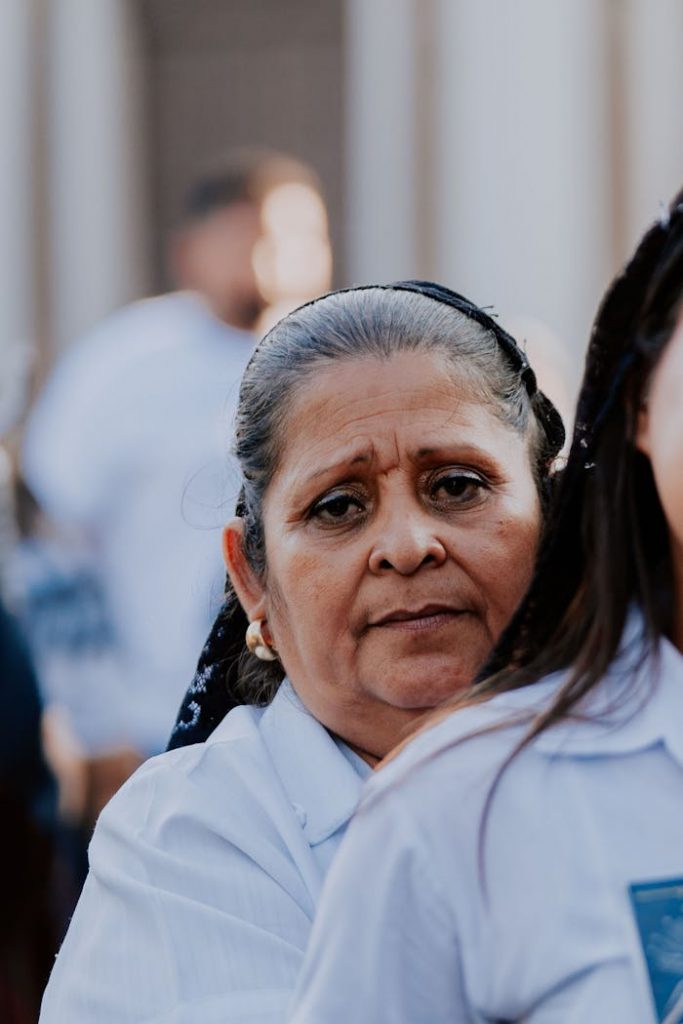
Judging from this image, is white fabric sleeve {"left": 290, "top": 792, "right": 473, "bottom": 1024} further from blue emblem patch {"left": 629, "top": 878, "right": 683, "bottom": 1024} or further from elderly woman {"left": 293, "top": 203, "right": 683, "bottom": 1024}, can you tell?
blue emblem patch {"left": 629, "top": 878, "right": 683, "bottom": 1024}

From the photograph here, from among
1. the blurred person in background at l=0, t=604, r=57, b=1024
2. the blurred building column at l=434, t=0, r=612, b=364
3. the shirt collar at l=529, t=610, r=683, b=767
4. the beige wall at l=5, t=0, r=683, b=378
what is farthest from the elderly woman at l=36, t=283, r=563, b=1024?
the blurred building column at l=434, t=0, r=612, b=364

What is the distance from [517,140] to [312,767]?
8237 mm

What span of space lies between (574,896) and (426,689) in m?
0.73

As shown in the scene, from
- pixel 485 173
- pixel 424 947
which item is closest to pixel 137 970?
pixel 424 947

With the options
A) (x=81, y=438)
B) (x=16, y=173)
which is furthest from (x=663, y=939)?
(x=16, y=173)

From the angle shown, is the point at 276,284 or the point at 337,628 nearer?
the point at 337,628

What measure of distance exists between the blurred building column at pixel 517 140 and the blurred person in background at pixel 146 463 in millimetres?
4123

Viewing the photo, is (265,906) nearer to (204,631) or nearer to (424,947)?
(424,947)

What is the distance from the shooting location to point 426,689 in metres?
2.25

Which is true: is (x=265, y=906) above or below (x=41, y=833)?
above

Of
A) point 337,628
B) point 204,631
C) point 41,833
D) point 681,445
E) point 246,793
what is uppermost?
point 681,445

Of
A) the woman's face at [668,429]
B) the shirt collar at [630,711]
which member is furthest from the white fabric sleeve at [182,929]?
the woman's face at [668,429]

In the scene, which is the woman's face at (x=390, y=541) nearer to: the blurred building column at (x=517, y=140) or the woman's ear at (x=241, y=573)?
the woman's ear at (x=241, y=573)

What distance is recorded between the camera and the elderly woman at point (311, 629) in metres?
2.10
